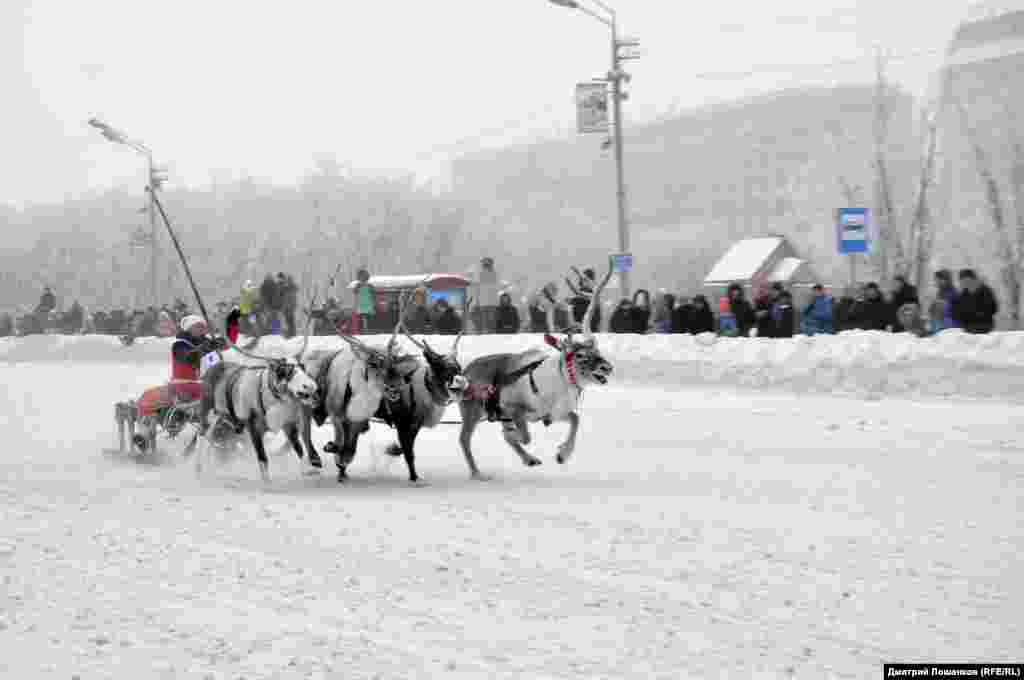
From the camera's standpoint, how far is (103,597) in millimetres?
8445

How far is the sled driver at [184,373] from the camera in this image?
1683 cm

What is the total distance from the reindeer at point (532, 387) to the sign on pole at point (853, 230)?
9.97 metres

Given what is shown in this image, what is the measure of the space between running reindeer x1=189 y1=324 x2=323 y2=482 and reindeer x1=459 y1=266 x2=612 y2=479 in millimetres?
1751

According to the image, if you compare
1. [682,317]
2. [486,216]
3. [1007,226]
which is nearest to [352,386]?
[682,317]

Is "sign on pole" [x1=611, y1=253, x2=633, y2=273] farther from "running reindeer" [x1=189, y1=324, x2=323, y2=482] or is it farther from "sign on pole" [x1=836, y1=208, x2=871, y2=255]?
"running reindeer" [x1=189, y1=324, x2=323, y2=482]

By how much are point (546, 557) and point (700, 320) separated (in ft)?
56.3

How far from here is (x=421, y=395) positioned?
14.1 metres

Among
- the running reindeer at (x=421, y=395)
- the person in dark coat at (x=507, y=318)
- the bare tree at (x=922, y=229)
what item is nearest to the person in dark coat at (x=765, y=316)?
the person in dark coat at (x=507, y=318)

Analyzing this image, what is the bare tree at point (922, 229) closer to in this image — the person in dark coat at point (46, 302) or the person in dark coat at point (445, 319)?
the person in dark coat at point (445, 319)

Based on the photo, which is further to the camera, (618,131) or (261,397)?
(618,131)

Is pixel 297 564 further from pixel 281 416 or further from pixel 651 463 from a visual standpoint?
pixel 651 463

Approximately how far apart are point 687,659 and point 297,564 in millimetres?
3416

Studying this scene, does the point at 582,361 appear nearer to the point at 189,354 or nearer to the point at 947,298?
the point at 189,354

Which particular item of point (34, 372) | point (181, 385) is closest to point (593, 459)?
point (181, 385)
